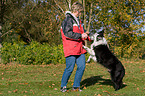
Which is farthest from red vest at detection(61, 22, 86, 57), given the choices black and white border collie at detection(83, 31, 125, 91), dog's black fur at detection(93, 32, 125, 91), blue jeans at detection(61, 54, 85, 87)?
dog's black fur at detection(93, 32, 125, 91)

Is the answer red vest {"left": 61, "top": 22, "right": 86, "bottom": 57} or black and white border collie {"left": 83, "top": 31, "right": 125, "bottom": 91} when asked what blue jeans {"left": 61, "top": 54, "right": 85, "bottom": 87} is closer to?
red vest {"left": 61, "top": 22, "right": 86, "bottom": 57}

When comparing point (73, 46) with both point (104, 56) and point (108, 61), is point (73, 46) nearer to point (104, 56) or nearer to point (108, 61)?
point (104, 56)

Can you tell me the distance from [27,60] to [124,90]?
7077mm

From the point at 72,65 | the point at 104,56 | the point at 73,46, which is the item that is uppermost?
the point at 73,46

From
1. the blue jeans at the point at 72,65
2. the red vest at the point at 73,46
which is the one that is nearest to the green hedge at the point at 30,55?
the blue jeans at the point at 72,65

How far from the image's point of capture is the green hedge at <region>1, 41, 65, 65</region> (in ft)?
35.5

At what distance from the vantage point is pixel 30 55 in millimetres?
10781

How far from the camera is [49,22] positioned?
1622 cm

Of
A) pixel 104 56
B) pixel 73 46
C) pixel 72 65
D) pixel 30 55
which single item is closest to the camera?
pixel 73 46

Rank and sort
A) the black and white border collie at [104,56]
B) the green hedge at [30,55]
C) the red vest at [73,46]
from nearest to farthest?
the red vest at [73,46] < the black and white border collie at [104,56] < the green hedge at [30,55]

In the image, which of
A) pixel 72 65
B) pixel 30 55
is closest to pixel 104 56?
pixel 72 65

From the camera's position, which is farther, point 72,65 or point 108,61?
point 108,61

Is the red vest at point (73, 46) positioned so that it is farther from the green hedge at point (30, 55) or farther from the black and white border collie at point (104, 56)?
the green hedge at point (30, 55)

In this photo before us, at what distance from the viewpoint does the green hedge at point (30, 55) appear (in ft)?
35.5
